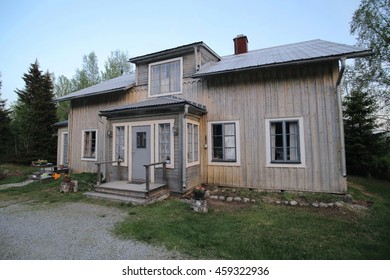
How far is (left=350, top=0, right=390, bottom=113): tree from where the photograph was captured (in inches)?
503

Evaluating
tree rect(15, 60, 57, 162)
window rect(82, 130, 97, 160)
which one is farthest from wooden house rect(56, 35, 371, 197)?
tree rect(15, 60, 57, 162)

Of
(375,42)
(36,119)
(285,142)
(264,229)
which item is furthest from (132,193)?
(375,42)

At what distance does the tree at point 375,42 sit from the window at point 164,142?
15422 millimetres

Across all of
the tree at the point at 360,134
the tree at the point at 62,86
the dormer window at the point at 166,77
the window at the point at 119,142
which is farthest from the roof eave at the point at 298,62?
the tree at the point at 62,86

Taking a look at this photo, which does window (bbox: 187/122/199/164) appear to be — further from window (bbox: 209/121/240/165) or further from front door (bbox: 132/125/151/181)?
front door (bbox: 132/125/151/181)

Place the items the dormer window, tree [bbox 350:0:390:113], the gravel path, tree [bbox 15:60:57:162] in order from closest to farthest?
1. the gravel path
2. the dormer window
3. tree [bbox 350:0:390:113]
4. tree [bbox 15:60:57:162]

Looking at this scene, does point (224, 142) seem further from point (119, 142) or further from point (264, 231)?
point (119, 142)

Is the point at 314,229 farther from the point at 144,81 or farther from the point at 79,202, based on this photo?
the point at 144,81

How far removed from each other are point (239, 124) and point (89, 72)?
24553mm

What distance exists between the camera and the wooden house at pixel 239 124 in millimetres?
6086

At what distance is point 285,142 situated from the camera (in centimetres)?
648

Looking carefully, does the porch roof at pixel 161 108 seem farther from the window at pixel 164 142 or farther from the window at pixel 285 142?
the window at pixel 285 142

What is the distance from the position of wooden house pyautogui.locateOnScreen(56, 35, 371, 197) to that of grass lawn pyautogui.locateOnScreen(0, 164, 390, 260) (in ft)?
3.60

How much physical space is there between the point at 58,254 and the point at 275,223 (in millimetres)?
4222
